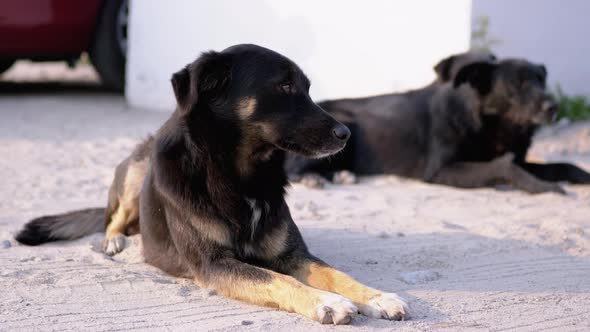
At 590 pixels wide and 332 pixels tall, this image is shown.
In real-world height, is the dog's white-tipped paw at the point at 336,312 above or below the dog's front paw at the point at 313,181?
above

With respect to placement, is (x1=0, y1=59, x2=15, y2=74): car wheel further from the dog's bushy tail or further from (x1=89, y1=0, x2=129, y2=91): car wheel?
the dog's bushy tail

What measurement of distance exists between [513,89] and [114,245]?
4398 millimetres

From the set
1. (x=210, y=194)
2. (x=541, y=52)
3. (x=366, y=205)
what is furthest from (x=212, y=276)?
(x=541, y=52)

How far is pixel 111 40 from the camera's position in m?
11.0

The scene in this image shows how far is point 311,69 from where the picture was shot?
9.88 meters

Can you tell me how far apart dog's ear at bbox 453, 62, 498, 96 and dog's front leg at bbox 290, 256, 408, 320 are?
13.4 feet

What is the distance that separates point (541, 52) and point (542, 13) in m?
0.46

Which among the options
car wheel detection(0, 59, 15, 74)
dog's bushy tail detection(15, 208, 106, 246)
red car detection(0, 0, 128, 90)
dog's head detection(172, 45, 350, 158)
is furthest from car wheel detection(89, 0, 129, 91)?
dog's head detection(172, 45, 350, 158)

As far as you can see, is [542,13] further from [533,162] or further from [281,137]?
[281,137]

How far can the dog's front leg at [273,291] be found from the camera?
3.91 metres

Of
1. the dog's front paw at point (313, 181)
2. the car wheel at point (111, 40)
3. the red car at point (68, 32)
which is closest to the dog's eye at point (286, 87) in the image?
the dog's front paw at point (313, 181)

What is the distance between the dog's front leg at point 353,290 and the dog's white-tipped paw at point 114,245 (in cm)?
139

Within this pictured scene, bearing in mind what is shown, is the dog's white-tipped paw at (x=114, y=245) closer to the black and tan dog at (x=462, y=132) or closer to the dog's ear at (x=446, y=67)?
the black and tan dog at (x=462, y=132)

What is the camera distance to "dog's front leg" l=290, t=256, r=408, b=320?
3986 mm
